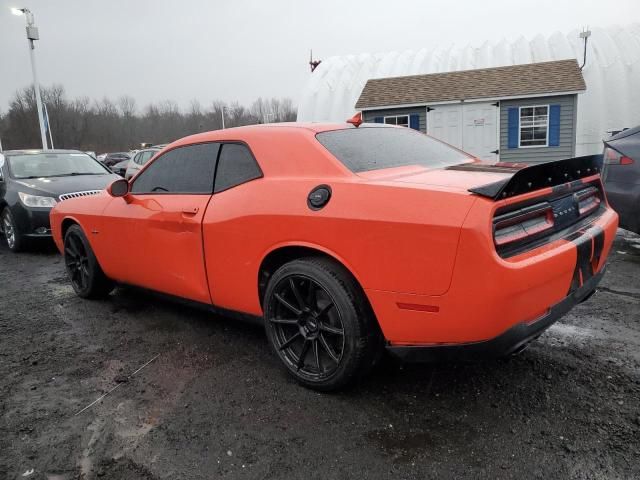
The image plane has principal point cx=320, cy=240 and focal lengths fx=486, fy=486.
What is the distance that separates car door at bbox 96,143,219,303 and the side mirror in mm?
51

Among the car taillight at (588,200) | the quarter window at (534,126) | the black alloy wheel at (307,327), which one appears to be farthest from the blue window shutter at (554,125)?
the black alloy wheel at (307,327)

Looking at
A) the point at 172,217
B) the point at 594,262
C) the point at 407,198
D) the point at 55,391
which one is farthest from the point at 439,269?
the point at 55,391

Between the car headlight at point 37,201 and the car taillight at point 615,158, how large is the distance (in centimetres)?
717

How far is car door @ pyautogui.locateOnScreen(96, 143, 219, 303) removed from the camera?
329 cm

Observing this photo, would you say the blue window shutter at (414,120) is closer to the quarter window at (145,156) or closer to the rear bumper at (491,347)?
the quarter window at (145,156)

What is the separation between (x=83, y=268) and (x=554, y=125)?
45.7 ft

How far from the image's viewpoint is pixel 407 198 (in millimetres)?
2244

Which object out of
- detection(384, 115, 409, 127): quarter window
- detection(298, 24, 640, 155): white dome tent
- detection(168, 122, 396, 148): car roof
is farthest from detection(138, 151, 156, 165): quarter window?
detection(168, 122, 396, 148): car roof

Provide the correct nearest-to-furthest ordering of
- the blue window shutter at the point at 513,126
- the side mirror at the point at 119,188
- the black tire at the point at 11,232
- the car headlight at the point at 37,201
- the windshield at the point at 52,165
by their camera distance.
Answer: the side mirror at the point at 119,188, the car headlight at the point at 37,201, the black tire at the point at 11,232, the windshield at the point at 52,165, the blue window shutter at the point at 513,126

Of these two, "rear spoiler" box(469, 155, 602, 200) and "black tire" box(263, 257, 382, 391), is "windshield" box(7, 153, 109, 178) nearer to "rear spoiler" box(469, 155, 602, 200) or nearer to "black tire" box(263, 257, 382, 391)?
"black tire" box(263, 257, 382, 391)

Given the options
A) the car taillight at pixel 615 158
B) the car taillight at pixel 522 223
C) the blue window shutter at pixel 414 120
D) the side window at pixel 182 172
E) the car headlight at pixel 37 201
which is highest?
the blue window shutter at pixel 414 120

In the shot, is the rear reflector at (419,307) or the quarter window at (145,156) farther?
the quarter window at (145,156)

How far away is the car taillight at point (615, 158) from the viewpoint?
5152mm

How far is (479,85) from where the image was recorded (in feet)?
51.1
